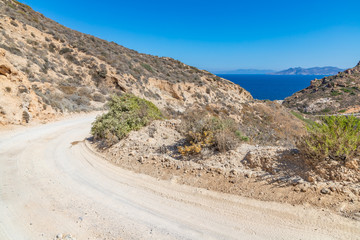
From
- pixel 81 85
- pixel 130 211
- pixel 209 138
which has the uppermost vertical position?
pixel 81 85

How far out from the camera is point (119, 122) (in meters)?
8.52

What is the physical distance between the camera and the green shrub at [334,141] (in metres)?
4.29

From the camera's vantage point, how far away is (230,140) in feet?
A: 19.6

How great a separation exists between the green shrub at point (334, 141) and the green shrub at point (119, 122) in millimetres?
6232

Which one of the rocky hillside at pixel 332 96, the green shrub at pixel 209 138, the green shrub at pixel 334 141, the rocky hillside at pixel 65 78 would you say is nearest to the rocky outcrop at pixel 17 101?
the rocky hillside at pixel 65 78

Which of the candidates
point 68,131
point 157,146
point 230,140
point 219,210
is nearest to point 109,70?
point 68,131

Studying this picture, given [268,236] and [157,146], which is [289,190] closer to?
[268,236]

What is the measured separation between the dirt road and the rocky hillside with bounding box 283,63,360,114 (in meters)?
51.1

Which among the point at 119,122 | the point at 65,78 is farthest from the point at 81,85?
the point at 119,122

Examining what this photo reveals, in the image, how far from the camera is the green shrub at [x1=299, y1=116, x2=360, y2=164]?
4.29 meters

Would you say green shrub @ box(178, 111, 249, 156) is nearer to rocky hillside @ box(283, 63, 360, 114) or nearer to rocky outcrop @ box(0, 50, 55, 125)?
rocky outcrop @ box(0, 50, 55, 125)

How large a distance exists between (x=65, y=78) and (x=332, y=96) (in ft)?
190

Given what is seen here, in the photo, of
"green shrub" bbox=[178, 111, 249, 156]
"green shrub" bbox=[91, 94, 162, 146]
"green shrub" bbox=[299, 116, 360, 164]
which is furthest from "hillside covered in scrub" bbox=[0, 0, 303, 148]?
"green shrub" bbox=[299, 116, 360, 164]

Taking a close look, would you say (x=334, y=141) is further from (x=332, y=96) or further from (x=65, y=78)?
(x=332, y=96)
